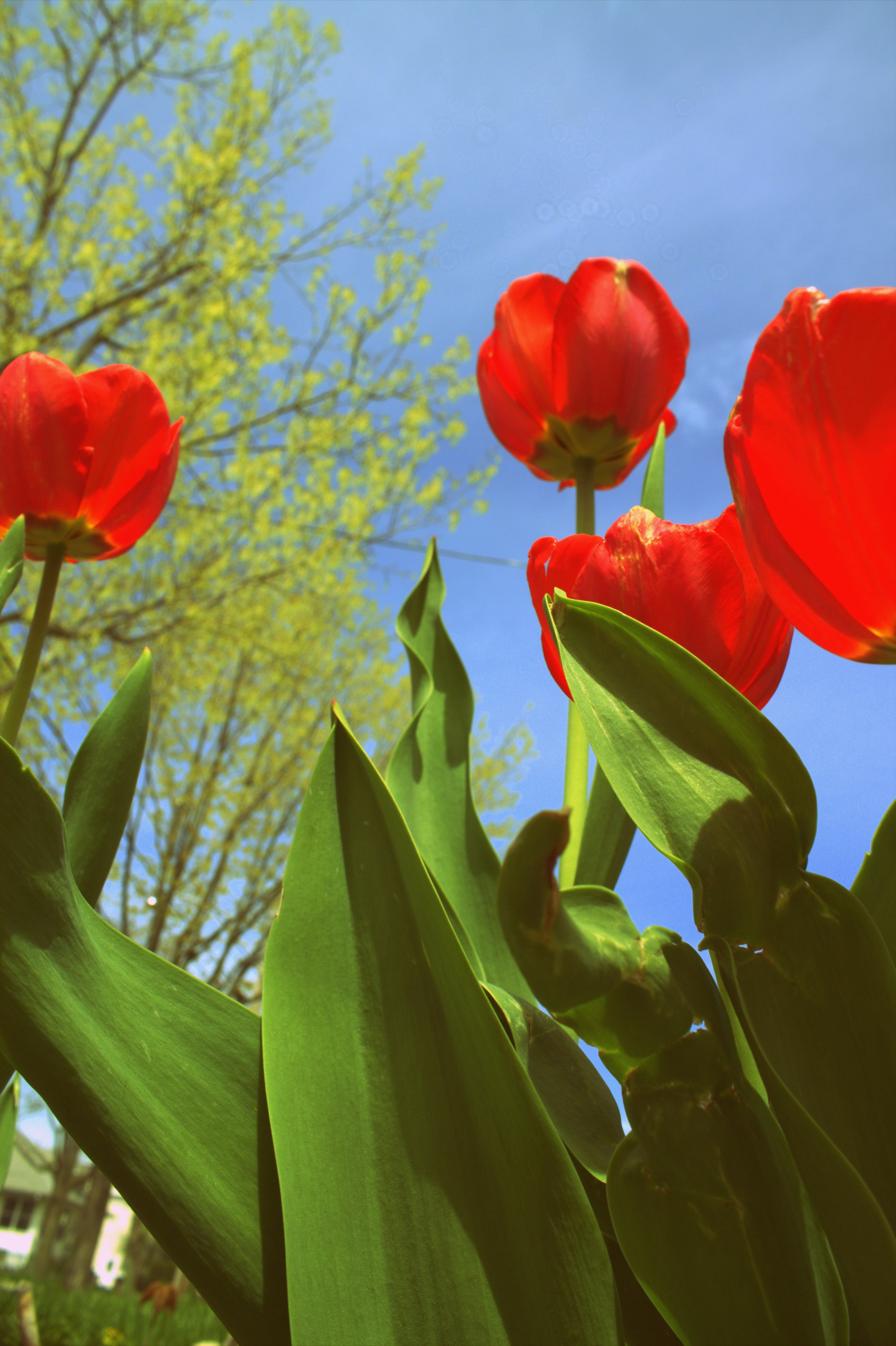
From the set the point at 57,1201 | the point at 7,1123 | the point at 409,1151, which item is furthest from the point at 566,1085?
the point at 57,1201

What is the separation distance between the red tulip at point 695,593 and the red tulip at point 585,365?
241 millimetres

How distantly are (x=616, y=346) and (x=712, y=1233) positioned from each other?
0.45m

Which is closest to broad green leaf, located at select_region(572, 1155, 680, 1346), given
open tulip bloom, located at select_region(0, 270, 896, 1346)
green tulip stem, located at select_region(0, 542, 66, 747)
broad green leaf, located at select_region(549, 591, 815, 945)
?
open tulip bloom, located at select_region(0, 270, 896, 1346)

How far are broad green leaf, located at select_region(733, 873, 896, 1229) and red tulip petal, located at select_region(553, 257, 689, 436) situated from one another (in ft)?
1.23

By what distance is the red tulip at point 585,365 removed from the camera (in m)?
0.51

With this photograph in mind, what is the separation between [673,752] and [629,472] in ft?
1.31

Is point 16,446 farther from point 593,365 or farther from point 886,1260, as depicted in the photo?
point 886,1260

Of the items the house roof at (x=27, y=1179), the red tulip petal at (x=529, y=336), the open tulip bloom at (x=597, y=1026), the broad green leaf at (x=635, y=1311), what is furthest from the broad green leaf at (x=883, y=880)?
the house roof at (x=27, y=1179)

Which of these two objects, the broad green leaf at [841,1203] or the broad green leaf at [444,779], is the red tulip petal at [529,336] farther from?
the broad green leaf at [841,1203]

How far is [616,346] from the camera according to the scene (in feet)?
1.67

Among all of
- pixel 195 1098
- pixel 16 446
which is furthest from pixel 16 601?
pixel 195 1098

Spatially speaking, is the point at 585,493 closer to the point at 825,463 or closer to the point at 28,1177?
the point at 825,463

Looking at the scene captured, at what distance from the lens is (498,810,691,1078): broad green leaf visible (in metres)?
0.16

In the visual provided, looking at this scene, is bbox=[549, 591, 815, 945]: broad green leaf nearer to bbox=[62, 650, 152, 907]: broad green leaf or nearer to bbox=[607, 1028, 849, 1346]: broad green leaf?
bbox=[607, 1028, 849, 1346]: broad green leaf
